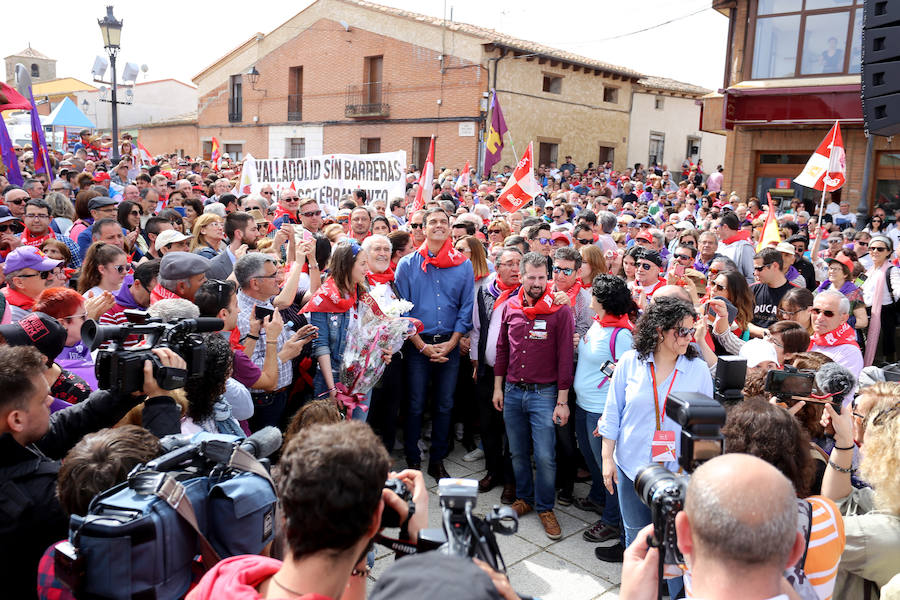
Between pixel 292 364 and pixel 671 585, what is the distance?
2724 millimetres

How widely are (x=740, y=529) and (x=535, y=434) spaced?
311 centimetres

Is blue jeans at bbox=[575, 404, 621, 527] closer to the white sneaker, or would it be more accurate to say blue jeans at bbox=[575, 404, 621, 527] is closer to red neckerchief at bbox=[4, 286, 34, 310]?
the white sneaker

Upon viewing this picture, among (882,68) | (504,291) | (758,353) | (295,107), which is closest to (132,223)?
(504,291)

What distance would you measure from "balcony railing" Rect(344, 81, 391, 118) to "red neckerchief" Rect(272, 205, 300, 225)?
1948cm

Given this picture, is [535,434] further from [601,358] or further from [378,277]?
[378,277]

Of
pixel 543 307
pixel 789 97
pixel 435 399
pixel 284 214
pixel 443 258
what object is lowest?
pixel 435 399

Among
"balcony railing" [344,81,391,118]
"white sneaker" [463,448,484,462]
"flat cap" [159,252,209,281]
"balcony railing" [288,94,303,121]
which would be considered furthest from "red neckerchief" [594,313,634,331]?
"balcony railing" [288,94,303,121]

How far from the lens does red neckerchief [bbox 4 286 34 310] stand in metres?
4.14

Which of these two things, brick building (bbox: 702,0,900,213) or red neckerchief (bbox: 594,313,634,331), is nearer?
red neckerchief (bbox: 594,313,634,331)

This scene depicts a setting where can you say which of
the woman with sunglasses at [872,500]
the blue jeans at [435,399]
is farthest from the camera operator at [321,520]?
the blue jeans at [435,399]

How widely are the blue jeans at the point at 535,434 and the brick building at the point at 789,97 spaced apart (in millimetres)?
15967

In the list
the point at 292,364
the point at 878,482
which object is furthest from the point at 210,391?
the point at 878,482

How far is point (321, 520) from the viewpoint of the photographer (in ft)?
4.85

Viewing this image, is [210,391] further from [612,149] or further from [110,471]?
[612,149]
